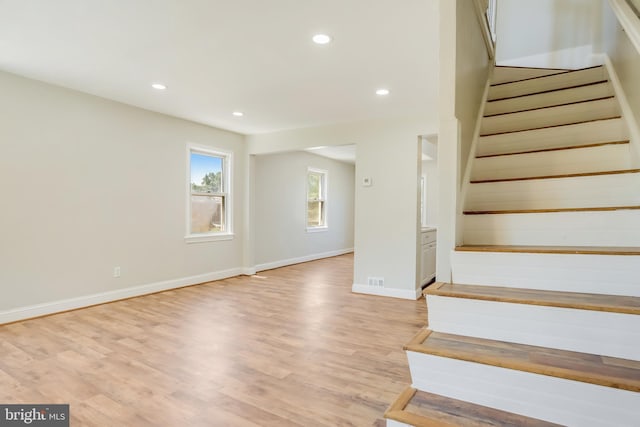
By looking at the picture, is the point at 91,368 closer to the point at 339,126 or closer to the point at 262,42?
the point at 262,42

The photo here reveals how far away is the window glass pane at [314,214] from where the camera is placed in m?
8.01

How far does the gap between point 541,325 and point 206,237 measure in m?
4.85

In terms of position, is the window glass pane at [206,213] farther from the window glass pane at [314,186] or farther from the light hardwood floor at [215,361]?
the window glass pane at [314,186]

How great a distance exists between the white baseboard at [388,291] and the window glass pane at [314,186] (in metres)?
3.41

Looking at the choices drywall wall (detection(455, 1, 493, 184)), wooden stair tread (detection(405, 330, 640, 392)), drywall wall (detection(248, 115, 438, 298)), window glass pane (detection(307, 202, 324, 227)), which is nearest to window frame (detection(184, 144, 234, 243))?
drywall wall (detection(248, 115, 438, 298))

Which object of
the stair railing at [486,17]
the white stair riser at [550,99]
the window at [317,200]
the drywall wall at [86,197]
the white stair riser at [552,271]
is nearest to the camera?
the white stair riser at [552,271]

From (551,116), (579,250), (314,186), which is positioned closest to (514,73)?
(551,116)

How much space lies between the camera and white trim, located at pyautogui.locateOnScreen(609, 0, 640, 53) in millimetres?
1662

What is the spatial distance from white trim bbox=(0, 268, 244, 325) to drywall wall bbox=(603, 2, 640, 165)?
5.06 m

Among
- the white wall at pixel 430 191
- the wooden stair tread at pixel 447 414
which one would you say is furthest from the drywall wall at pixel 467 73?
the white wall at pixel 430 191

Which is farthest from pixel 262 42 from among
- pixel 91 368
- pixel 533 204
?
pixel 91 368

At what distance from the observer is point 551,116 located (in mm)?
2672

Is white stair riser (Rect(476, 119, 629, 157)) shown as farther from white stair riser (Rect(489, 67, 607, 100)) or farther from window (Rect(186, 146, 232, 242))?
window (Rect(186, 146, 232, 242))

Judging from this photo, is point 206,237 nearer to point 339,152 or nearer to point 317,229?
point 317,229
